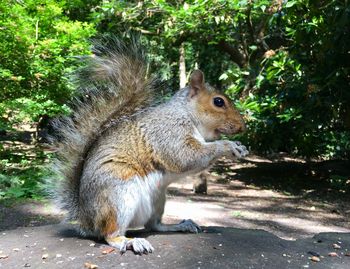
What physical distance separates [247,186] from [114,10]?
4641mm

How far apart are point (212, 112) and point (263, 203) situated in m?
4.60

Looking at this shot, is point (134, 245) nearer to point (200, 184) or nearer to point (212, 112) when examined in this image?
point (212, 112)

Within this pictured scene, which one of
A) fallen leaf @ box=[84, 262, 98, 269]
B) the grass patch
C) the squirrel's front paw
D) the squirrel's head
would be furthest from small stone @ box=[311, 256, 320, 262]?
the grass patch

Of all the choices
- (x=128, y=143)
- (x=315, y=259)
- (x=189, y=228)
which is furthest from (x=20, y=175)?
(x=315, y=259)

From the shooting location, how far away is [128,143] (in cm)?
304

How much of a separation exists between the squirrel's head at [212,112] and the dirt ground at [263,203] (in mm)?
743

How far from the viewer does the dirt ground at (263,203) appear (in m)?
5.61

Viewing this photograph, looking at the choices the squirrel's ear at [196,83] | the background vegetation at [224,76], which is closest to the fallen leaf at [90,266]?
the squirrel's ear at [196,83]

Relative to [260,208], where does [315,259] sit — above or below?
above

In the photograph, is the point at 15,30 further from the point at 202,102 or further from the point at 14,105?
the point at 202,102

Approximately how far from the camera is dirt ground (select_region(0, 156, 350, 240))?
5605mm

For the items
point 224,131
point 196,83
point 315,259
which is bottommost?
point 315,259

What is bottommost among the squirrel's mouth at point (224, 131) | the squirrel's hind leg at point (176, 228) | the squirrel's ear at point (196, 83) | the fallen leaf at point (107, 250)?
the fallen leaf at point (107, 250)

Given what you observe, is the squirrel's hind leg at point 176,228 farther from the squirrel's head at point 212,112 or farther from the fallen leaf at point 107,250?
the squirrel's head at point 212,112
